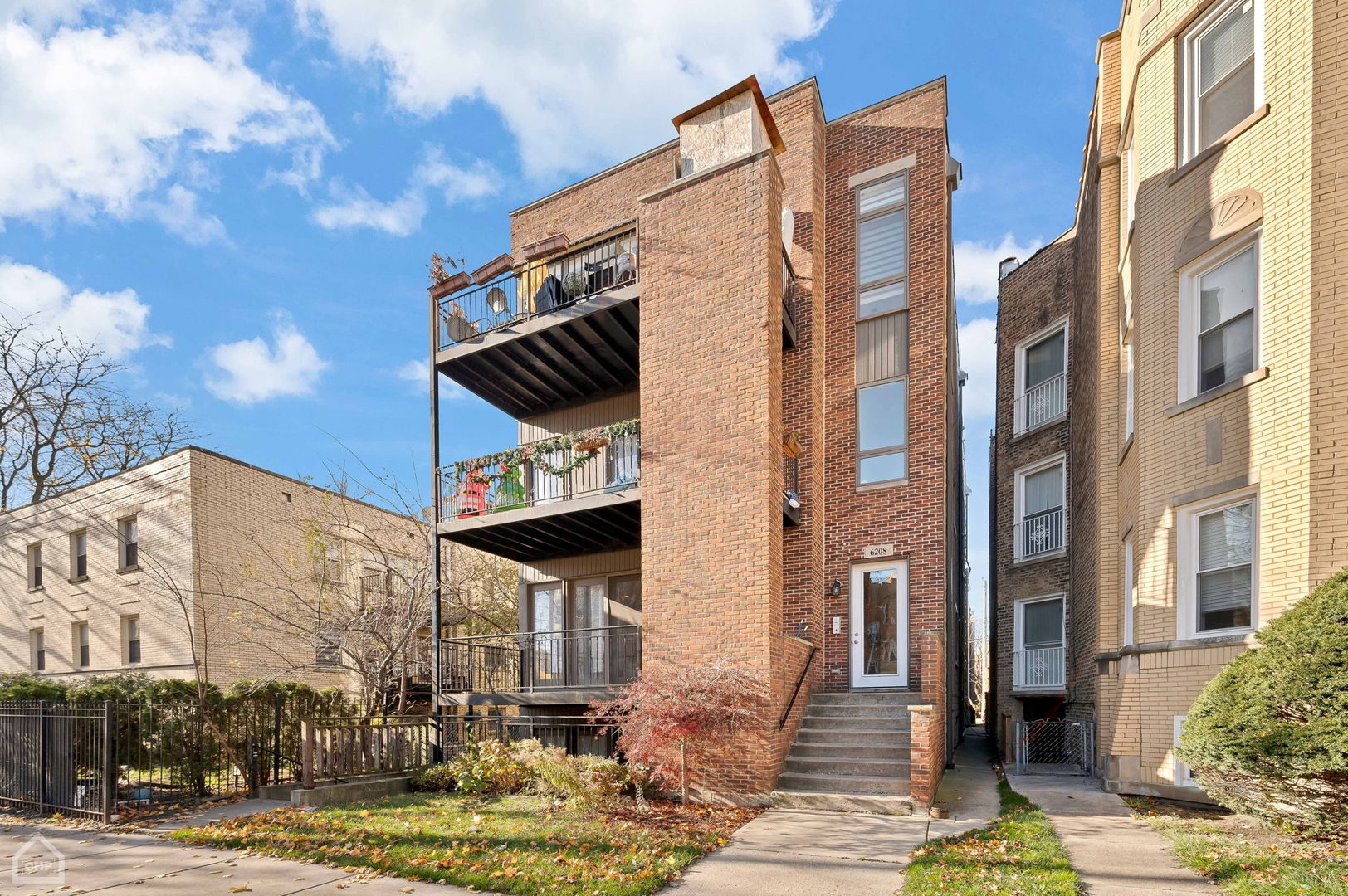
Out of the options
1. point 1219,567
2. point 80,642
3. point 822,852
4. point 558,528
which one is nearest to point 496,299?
point 558,528

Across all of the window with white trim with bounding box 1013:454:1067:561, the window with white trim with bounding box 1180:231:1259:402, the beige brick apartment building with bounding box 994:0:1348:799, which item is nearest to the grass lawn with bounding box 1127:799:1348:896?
the beige brick apartment building with bounding box 994:0:1348:799

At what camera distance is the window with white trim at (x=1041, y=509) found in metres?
16.8

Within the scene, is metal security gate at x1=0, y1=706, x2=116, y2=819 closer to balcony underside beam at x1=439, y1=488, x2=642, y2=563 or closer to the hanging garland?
balcony underside beam at x1=439, y1=488, x2=642, y2=563

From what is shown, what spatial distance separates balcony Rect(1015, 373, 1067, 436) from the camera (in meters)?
17.1

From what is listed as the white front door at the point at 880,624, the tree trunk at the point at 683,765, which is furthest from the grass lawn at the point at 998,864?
the white front door at the point at 880,624

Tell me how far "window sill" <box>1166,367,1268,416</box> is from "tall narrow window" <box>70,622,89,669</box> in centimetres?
2609

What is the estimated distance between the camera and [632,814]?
28.9 ft

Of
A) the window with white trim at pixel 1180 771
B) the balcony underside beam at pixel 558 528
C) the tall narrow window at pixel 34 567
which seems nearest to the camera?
the window with white trim at pixel 1180 771

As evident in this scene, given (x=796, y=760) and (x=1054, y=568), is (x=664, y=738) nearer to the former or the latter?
(x=796, y=760)

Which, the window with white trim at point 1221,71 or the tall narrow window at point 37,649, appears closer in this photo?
the window with white trim at point 1221,71

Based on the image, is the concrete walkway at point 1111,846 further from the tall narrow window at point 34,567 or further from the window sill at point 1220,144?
the tall narrow window at point 34,567

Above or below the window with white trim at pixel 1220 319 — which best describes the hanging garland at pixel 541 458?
below

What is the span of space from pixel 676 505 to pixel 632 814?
4.13 m

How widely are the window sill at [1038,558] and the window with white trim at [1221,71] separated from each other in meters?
9.15
